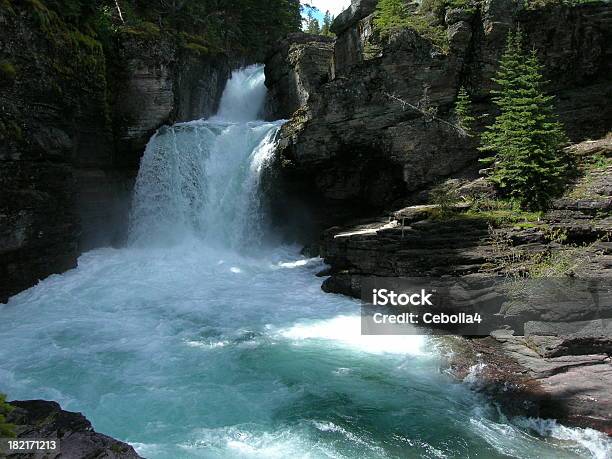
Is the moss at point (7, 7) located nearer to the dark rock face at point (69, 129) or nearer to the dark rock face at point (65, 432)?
the dark rock face at point (69, 129)

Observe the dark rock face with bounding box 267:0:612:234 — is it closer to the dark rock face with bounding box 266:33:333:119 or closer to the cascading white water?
the cascading white water

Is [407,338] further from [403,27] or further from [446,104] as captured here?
[403,27]

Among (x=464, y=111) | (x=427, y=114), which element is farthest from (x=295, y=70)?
(x=464, y=111)

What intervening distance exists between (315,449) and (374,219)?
11831mm

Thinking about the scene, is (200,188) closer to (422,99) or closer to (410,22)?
(422,99)

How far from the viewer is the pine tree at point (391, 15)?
20233 mm

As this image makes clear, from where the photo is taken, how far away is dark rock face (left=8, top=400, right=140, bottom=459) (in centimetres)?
693

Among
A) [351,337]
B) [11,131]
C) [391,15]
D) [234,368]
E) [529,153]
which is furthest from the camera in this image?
[391,15]

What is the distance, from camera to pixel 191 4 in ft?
104

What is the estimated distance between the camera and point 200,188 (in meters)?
22.2

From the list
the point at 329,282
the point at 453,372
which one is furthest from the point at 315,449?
the point at 329,282

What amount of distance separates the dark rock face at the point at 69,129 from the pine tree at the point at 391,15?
10542 millimetres

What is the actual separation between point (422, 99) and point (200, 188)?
1114 cm

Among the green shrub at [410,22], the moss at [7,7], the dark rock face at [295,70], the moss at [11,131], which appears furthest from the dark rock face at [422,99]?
the moss at [7,7]
